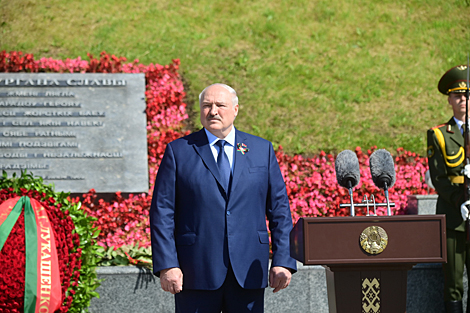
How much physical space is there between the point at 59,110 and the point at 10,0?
4.76 m

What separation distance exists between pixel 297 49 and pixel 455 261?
6.02m

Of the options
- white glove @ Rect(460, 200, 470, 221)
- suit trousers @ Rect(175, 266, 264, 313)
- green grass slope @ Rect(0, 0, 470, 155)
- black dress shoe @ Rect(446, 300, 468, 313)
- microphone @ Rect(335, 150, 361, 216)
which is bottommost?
black dress shoe @ Rect(446, 300, 468, 313)

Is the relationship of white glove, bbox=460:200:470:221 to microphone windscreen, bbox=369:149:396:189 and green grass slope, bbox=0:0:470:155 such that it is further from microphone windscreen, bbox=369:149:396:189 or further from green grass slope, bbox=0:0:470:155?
green grass slope, bbox=0:0:470:155

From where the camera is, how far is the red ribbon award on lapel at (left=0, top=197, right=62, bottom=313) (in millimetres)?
3957

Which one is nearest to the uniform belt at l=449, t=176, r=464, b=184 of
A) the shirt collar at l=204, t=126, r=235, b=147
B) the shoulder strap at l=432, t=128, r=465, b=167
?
the shoulder strap at l=432, t=128, r=465, b=167

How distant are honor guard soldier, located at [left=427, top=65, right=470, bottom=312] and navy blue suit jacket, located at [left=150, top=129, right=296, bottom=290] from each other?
2296mm

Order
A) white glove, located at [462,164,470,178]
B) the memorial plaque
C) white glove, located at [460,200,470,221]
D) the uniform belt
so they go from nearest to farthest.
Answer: white glove, located at [460,200,470,221] < white glove, located at [462,164,470,178] < the uniform belt < the memorial plaque

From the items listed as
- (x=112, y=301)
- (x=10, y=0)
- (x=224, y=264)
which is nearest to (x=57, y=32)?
(x=10, y=0)

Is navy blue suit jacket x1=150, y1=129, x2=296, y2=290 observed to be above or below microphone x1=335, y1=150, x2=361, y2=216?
→ below

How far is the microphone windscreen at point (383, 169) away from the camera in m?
3.02

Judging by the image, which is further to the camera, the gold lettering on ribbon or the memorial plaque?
the memorial plaque

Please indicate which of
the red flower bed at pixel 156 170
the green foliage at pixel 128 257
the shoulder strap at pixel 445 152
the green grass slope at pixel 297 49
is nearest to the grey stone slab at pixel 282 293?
the green foliage at pixel 128 257

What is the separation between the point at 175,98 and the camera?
795cm

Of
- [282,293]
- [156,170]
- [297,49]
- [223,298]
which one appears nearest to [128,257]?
[282,293]
